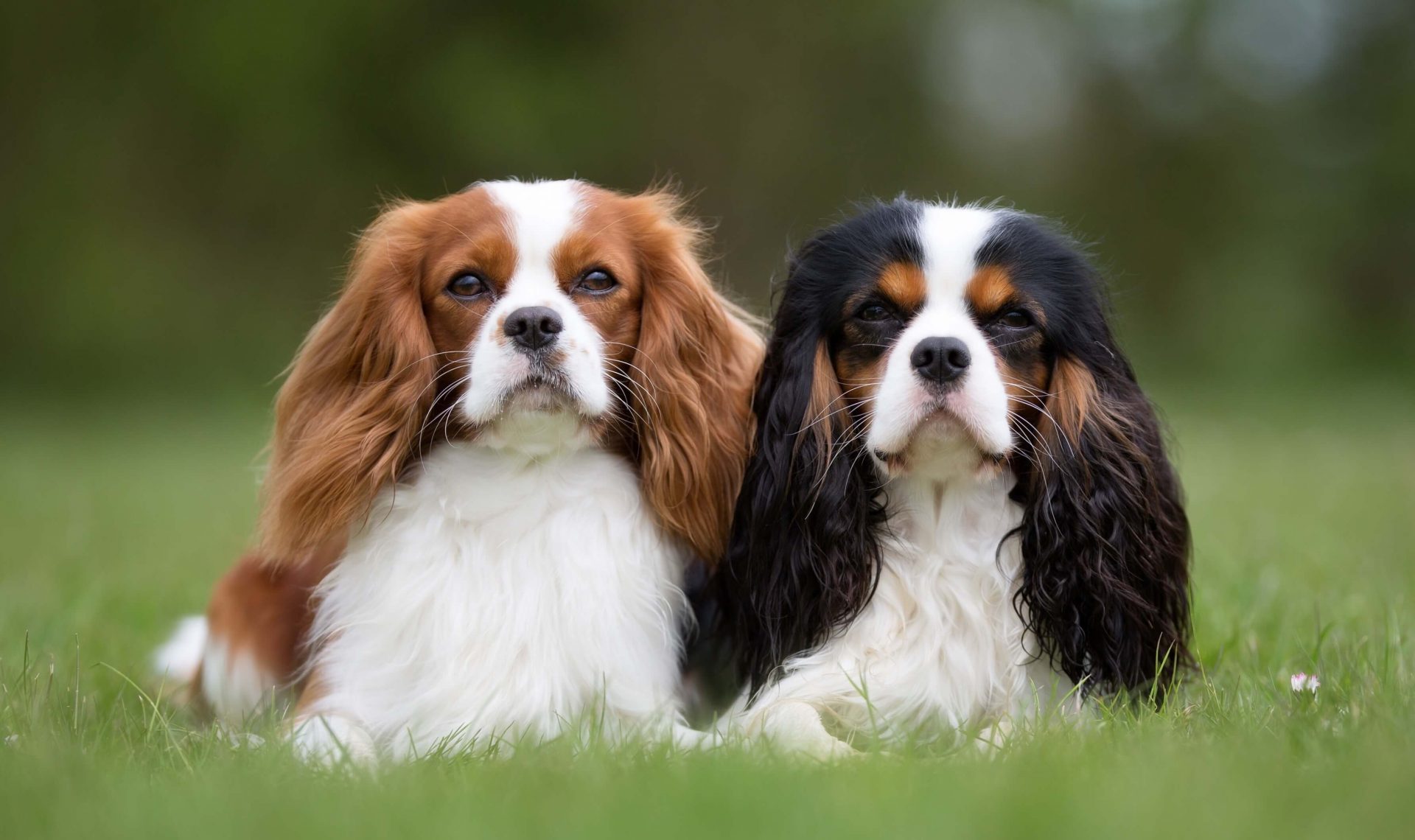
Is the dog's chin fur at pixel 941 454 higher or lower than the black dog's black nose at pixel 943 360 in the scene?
lower

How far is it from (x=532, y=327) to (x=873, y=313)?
2.28 feet

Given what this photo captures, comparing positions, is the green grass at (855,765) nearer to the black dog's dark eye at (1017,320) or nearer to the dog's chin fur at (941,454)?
the dog's chin fur at (941,454)

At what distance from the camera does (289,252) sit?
12.7m

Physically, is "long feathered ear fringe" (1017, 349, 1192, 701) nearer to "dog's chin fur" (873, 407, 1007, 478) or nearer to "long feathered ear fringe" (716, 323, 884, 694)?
"dog's chin fur" (873, 407, 1007, 478)

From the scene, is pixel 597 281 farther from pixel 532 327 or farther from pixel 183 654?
pixel 183 654

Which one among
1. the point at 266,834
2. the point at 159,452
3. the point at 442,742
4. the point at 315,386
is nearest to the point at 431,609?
the point at 442,742

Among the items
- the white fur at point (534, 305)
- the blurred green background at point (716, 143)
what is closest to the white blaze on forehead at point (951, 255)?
the white fur at point (534, 305)

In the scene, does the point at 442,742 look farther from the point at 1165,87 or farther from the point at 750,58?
the point at 1165,87

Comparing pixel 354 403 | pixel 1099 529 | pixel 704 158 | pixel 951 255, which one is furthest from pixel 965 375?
pixel 704 158

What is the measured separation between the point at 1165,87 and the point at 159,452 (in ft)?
33.1

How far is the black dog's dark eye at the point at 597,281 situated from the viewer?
2.94 m

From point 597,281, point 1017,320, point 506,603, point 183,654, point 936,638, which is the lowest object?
point 183,654

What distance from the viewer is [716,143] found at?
12828 mm

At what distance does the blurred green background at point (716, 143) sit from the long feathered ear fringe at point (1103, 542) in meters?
8.46
